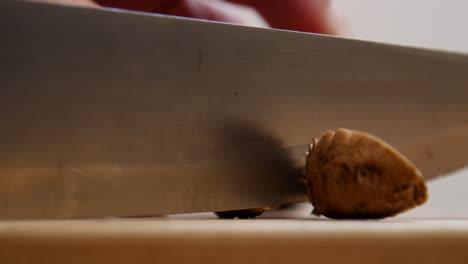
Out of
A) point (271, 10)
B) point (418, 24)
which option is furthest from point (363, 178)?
point (418, 24)

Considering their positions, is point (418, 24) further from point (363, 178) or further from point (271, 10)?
point (363, 178)

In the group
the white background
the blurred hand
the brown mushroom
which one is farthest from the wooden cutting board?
the white background

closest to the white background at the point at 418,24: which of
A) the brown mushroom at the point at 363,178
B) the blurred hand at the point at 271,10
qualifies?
the blurred hand at the point at 271,10

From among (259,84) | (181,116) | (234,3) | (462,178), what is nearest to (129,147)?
(181,116)

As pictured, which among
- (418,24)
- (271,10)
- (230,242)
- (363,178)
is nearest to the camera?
(230,242)

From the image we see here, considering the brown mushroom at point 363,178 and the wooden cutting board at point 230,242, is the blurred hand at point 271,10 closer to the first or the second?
the brown mushroom at point 363,178

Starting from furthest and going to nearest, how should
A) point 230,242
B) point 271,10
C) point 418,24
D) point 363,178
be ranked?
point 418,24 → point 271,10 → point 363,178 → point 230,242

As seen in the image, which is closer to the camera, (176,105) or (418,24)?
(176,105)

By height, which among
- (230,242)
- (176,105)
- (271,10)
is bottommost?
(230,242)
